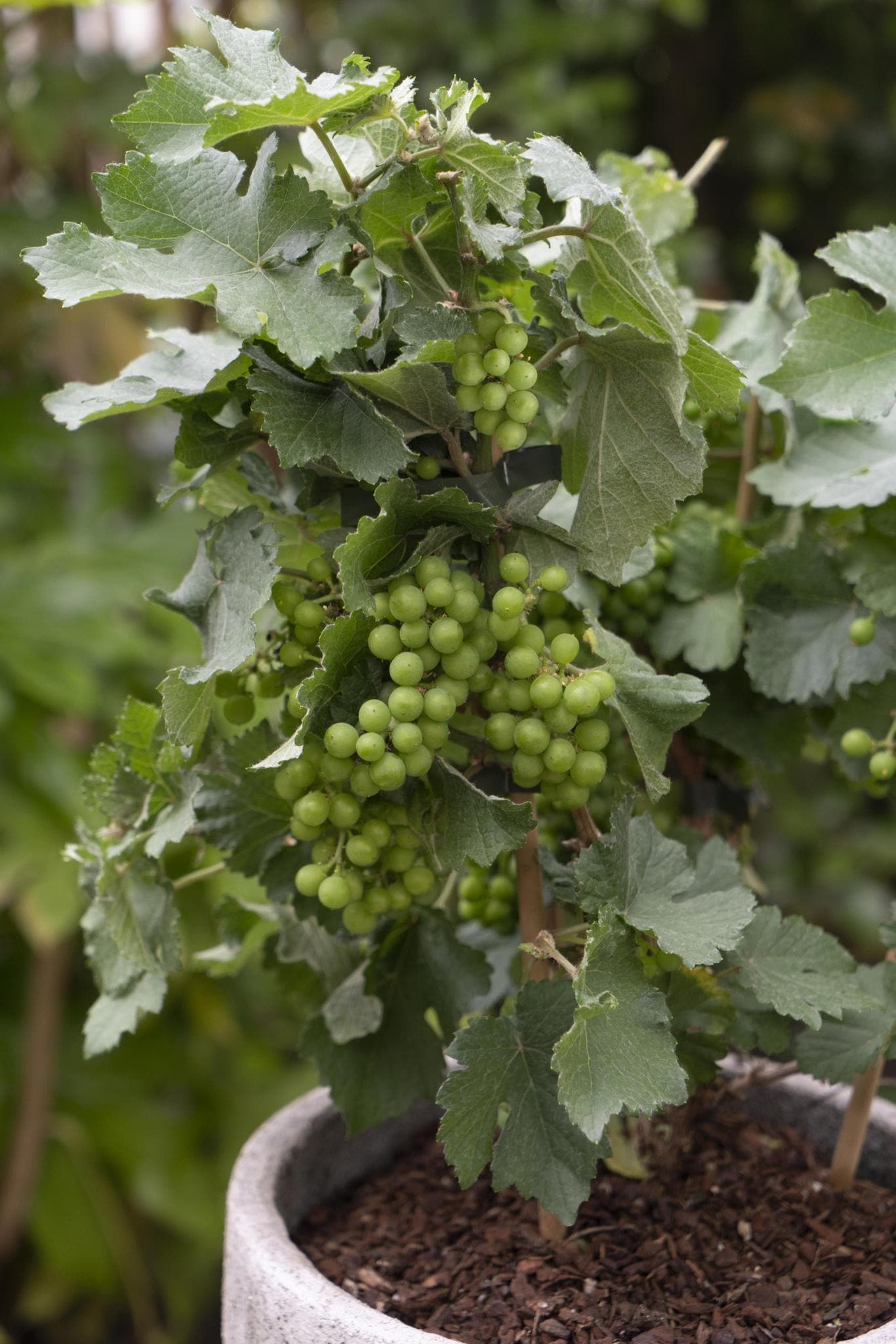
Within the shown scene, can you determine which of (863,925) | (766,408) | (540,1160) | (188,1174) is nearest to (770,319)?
(766,408)

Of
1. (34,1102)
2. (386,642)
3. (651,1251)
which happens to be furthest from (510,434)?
(34,1102)

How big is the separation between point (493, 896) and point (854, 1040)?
9.6 inches

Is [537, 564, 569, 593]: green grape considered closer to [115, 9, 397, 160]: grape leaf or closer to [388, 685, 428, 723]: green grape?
[388, 685, 428, 723]: green grape

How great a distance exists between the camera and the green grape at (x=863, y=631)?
759mm

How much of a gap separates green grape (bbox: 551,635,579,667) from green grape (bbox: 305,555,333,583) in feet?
0.40

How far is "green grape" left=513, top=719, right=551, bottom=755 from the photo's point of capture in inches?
23.6

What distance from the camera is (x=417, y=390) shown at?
59cm

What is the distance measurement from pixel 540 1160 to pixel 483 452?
1.17 feet

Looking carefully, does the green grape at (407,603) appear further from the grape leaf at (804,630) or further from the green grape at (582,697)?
the grape leaf at (804,630)

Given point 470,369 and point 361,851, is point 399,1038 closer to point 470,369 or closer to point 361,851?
point 361,851

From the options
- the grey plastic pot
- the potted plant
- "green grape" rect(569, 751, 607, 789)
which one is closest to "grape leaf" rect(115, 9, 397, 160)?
the potted plant

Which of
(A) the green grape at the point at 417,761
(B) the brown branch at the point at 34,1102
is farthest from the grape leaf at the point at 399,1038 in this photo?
(B) the brown branch at the point at 34,1102

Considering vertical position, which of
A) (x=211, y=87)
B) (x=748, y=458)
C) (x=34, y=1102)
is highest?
(x=211, y=87)

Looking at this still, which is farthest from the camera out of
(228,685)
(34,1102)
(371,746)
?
(34,1102)
